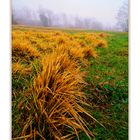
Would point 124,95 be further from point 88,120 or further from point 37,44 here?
point 37,44

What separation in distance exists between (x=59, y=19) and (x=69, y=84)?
30 centimetres

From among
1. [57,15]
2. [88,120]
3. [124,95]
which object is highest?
[57,15]

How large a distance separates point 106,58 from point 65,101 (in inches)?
11.2

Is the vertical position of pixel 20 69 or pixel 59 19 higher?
pixel 59 19

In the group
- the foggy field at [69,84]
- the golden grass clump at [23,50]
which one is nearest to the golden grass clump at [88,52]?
the foggy field at [69,84]

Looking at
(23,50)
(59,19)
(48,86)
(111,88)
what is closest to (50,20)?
(59,19)

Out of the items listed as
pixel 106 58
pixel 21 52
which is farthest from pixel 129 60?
pixel 21 52

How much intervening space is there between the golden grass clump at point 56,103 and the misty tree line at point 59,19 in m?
0.15

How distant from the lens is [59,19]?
4.91ft

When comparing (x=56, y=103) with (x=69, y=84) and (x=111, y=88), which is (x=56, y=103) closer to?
(x=69, y=84)

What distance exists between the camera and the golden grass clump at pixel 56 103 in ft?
4.73

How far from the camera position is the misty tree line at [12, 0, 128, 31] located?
4.80 ft

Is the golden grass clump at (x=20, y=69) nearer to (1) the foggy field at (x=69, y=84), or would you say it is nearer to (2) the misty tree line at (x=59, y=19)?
(1) the foggy field at (x=69, y=84)

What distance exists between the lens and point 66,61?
1.50 metres
